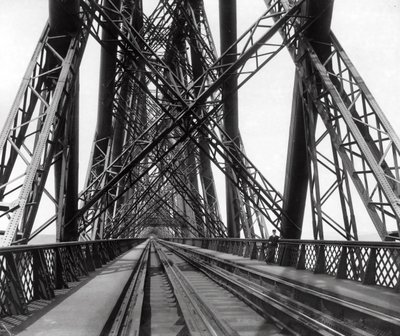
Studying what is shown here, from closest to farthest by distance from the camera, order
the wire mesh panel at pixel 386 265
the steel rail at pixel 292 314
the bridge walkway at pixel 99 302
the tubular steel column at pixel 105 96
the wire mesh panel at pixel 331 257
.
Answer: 1. the bridge walkway at pixel 99 302
2. the steel rail at pixel 292 314
3. the wire mesh panel at pixel 386 265
4. the wire mesh panel at pixel 331 257
5. the tubular steel column at pixel 105 96

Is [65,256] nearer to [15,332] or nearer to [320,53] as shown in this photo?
[15,332]

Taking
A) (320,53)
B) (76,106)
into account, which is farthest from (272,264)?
(76,106)

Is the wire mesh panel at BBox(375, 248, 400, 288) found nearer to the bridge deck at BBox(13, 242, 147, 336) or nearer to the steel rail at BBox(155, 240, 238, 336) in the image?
the steel rail at BBox(155, 240, 238, 336)

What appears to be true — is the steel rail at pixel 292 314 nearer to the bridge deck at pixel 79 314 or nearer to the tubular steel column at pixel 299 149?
the bridge deck at pixel 79 314

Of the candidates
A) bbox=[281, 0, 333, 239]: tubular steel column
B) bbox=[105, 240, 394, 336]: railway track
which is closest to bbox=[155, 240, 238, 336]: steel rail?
bbox=[105, 240, 394, 336]: railway track

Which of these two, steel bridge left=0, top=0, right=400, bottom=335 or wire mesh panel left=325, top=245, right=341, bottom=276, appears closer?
steel bridge left=0, top=0, right=400, bottom=335

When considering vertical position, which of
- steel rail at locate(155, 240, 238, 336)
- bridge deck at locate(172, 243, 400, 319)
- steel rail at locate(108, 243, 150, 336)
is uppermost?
bridge deck at locate(172, 243, 400, 319)

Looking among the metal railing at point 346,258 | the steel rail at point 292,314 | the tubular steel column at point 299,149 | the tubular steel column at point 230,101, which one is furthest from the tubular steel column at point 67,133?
the metal railing at point 346,258
